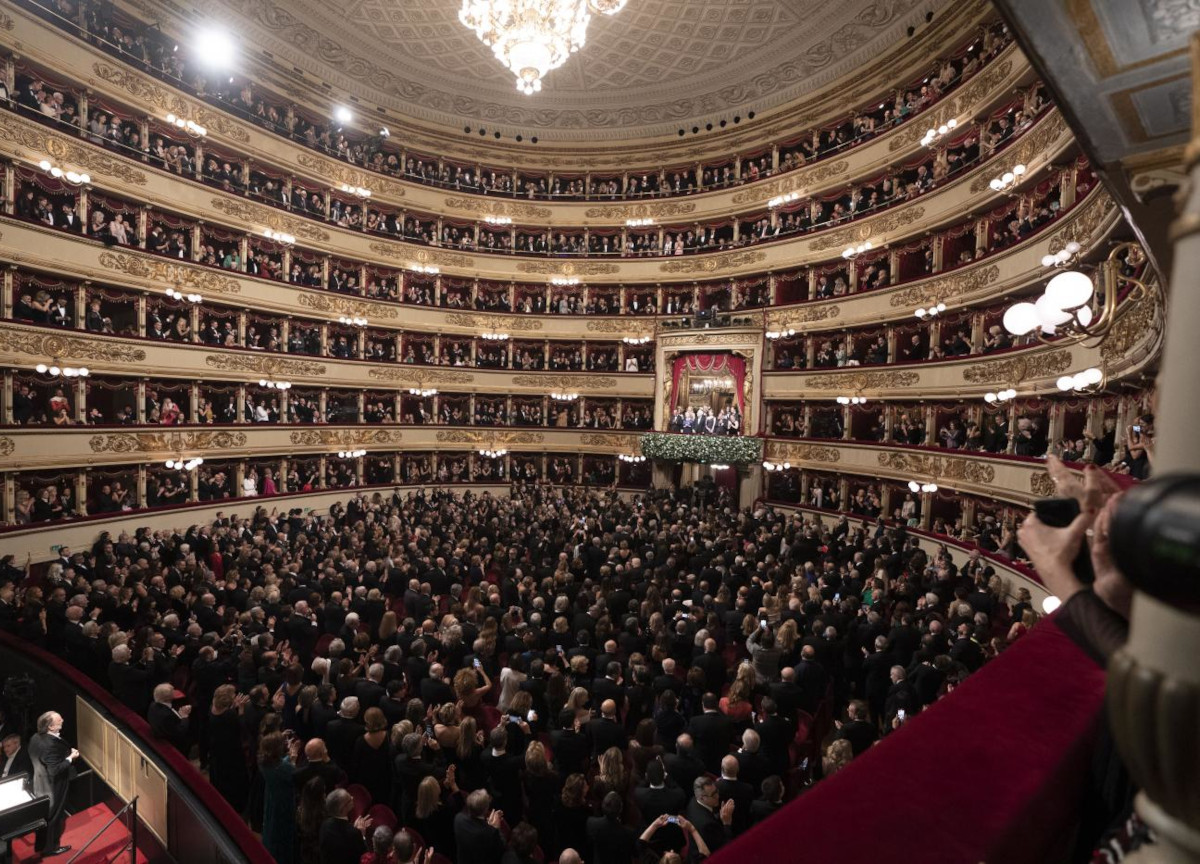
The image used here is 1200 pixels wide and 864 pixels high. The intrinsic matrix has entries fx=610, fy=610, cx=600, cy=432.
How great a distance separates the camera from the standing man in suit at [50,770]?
6172 millimetres

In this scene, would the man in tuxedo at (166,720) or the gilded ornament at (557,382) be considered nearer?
the man in tuxedo at (166,720)

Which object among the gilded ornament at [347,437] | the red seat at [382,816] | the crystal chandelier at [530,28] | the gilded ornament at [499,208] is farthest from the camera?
the gilded ornament at [499,208]

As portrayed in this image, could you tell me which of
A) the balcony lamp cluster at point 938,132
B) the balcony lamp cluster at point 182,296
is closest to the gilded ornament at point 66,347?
the balcony lamp cluster at point 182,296

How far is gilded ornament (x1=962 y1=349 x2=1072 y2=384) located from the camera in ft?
40.3

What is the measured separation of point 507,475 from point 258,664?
22.2 meters

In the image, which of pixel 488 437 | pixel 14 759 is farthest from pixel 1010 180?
pixel 488 437

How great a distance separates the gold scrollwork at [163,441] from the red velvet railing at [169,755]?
1041 centimetres

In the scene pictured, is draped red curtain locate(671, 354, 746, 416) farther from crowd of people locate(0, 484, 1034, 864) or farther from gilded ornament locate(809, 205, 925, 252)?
crowd of people locate(0, 484, 1034, 864)

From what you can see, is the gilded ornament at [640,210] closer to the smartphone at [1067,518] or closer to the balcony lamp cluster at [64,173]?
the balcony lamp cluster at [64,173]

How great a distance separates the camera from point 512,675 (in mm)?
7543

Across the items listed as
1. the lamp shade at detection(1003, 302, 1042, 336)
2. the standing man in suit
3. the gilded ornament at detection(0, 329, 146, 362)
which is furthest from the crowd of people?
the gilded ornament at detection(0, 329, 146, 362)

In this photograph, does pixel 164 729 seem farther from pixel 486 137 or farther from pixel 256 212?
pixel 486 137

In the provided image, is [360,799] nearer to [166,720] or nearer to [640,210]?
[166,720]

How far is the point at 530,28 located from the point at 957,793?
17.2 metres
